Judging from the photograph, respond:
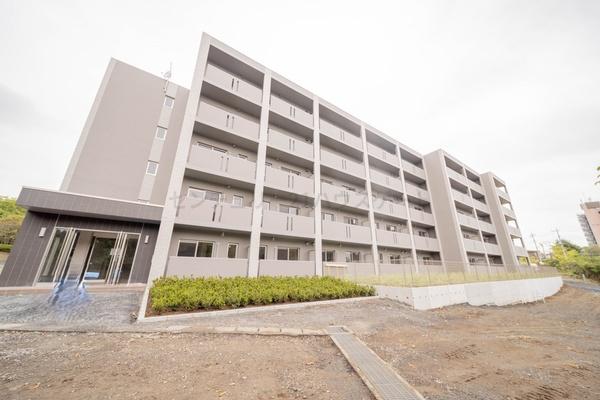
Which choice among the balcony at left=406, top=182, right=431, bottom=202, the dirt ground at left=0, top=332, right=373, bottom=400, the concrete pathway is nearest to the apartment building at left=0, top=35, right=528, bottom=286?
the balcony at left=406, top=182, right=431, bottom=202

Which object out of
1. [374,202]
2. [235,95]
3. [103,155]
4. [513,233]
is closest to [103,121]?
[103,155]

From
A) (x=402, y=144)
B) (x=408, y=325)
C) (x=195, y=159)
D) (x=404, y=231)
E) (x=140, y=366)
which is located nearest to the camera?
(x=140, y=366)

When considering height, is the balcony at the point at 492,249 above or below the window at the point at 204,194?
below

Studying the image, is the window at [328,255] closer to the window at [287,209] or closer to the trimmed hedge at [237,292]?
the window at [287,209]

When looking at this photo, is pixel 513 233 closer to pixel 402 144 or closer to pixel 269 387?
pixel 402 144

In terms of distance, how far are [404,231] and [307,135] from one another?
14401mm

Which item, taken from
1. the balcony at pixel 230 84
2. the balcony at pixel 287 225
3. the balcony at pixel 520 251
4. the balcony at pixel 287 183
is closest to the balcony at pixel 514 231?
the balcony at pixel 520 251

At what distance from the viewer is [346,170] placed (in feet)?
67.4

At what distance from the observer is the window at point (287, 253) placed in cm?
1636

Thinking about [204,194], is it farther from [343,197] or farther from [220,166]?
[343,197]

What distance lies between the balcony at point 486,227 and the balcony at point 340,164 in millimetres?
19992

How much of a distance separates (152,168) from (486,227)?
127 ft

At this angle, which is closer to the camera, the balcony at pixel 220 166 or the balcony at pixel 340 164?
the balcony at pixel 220 166

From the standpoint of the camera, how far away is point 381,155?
24531 mm
